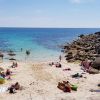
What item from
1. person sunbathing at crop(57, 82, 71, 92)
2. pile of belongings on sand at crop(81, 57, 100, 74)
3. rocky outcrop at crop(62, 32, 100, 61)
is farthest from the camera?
rocky outcrop at crop(62, 32, 100, 61)

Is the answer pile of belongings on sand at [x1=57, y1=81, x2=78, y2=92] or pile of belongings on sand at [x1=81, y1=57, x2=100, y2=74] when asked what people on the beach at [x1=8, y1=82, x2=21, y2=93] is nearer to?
pile of belongings on sand at [x1=57, y1=81, x2=78, y2=92]

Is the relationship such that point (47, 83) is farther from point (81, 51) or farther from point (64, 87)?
point (81, 51)

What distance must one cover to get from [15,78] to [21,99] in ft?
27.8

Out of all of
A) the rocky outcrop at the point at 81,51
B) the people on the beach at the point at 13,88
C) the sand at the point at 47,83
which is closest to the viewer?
the sand at the point at 47,83

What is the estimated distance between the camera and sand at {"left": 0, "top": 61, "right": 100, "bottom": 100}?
24.6m

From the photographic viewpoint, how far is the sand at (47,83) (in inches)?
969

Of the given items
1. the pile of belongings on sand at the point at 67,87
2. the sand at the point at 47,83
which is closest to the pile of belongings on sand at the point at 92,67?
the sand at the point at 47,83

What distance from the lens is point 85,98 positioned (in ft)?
77.9

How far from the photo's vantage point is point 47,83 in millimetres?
29922

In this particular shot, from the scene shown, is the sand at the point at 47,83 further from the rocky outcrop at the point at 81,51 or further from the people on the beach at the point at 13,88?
the rocky outcrop at the point at 81,51

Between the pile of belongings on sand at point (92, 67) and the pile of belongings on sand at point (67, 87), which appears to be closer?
the pile of belongings on sand at point (67, 87)

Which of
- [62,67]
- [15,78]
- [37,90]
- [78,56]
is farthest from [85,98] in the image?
[78,56]

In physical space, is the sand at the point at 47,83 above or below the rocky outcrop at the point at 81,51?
below

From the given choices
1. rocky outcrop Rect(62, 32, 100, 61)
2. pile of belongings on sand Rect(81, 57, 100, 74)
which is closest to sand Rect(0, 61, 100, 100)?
pile of belongings on sand Rect(81, 57, 100, 74)
